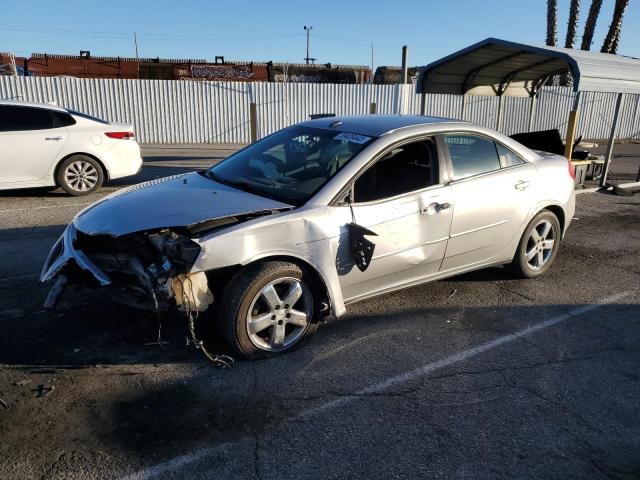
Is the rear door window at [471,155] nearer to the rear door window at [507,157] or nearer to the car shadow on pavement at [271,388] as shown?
the rear door window at [507,157]

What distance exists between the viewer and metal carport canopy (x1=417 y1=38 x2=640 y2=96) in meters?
8.09

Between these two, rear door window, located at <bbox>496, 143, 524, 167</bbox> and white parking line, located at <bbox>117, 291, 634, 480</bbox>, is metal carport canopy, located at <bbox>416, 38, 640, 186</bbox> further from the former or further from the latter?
white parking line, located at <bbox>117, 291, 634, 480</bbox>

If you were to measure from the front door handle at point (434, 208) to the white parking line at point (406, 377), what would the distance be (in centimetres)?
109

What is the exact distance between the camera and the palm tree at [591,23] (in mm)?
22453

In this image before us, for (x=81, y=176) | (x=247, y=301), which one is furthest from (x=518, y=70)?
(x=247, y=301)

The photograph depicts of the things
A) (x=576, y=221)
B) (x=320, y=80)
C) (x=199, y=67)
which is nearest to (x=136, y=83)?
(x=199, y=67)

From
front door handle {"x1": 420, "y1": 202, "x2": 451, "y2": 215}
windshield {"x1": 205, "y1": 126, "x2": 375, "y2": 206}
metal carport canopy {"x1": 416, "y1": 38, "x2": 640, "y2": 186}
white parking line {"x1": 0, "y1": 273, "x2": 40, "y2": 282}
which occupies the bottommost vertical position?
white parking line {"x1": 0, "y1": 273, "x2": 40, "y2": 282}

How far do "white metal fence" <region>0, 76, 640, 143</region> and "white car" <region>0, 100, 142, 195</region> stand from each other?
31.2ft

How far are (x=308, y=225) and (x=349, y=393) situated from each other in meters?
1.13

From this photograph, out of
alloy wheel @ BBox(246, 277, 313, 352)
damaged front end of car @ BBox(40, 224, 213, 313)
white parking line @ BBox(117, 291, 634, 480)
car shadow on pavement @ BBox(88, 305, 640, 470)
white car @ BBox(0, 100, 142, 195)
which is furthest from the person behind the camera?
white car @ BBox(0, 100, 142, 195)

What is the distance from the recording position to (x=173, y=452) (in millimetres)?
2674

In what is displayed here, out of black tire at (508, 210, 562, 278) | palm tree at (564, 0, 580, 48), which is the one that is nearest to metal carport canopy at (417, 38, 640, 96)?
black tire at (508, 210, 562, 278)

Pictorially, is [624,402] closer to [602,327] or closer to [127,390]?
[602,327]

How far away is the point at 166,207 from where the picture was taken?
3.60m
